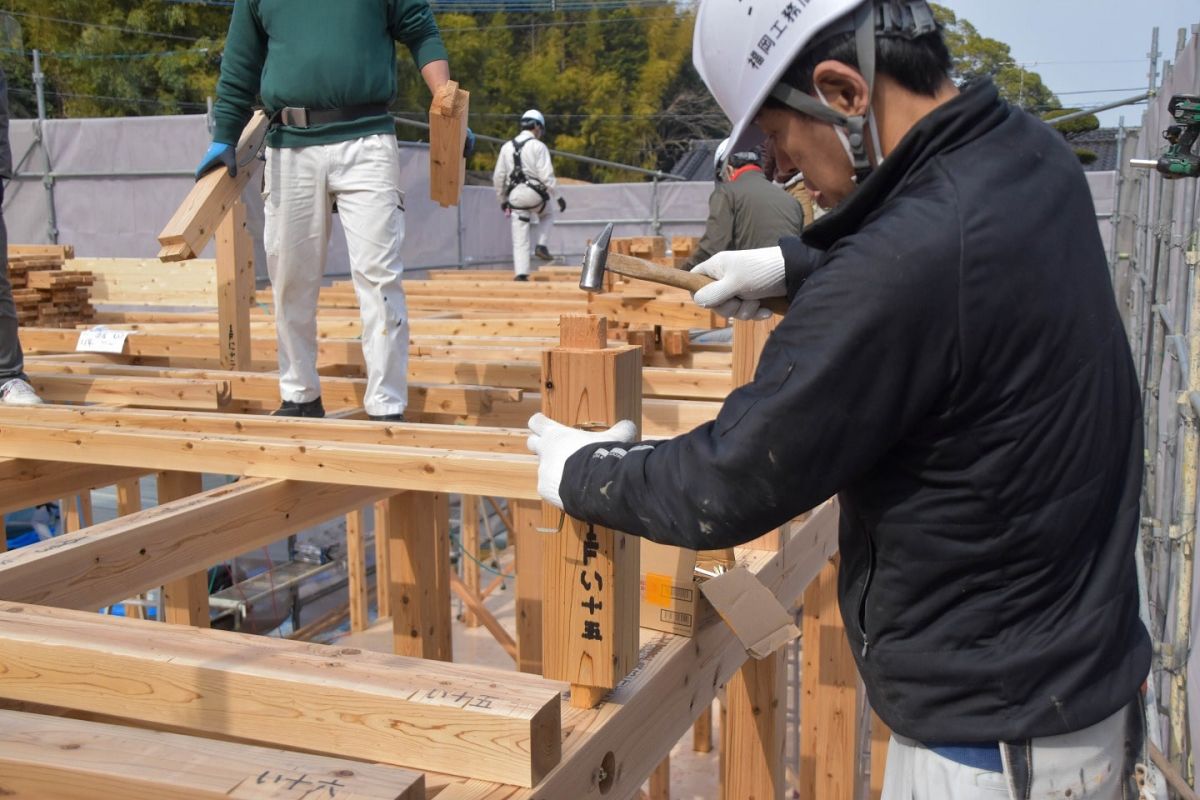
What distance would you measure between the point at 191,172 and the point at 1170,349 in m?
10.9

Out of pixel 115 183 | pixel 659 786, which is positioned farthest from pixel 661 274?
pixel 115 183

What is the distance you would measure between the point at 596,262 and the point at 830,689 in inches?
117

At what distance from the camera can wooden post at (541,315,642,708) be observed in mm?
1950

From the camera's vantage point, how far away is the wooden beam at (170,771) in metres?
1.46

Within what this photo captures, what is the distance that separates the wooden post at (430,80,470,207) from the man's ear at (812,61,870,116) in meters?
2.41

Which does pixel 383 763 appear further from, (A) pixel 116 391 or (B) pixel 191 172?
(B) pixel 191 172

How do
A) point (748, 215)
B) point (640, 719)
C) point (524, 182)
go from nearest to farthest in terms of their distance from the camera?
point (640, 719)
point (748, 215)
point (524, 182)

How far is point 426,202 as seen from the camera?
15695 millimetres

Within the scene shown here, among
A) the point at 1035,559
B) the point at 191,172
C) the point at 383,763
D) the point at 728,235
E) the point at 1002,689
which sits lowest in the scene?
the point at 383,763

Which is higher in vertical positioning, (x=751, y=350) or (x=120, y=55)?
(x=120, y=55)

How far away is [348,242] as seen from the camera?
391cm

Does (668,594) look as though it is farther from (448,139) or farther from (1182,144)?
(1182,144)

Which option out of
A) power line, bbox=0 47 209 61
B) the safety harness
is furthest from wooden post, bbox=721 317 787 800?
power line, bbox=0 47 209 61

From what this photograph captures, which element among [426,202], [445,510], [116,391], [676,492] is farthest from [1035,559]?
[426,202]
